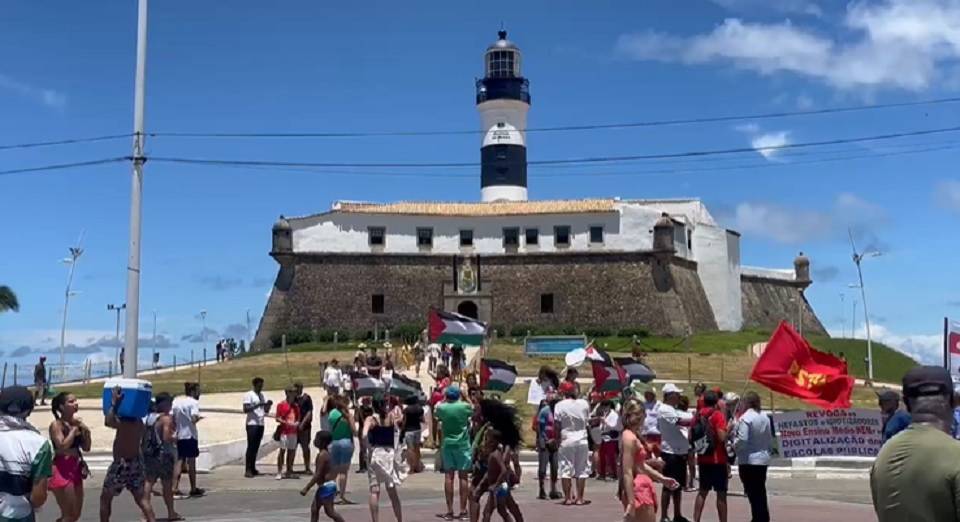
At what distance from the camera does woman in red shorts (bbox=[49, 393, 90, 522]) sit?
898 cm

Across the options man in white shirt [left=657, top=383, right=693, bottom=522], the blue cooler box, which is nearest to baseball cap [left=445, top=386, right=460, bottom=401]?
man in white shirt [left=657, top=383, right=693, bottom=522]

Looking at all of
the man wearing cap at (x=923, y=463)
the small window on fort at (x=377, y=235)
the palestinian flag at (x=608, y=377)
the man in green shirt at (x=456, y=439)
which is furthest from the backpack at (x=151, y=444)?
the small window on fort at (x=377, y=235)

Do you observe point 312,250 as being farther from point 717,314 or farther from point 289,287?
point 717,314

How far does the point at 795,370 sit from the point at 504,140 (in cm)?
5218

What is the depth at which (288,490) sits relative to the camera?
1495 cm

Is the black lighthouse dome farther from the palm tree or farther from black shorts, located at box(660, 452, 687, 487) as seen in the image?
black shorts, located at box(660, 452, 687, 487)

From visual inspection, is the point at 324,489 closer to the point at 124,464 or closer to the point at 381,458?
the point at 381,458

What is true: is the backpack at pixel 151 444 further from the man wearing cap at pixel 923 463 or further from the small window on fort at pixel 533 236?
the small window on fort at pixel 533 236

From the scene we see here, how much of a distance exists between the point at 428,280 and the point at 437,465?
136ft

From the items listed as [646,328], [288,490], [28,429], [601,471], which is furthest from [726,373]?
[28,429]

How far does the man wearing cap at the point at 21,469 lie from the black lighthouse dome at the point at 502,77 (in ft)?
198

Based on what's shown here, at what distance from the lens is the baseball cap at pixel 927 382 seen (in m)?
3.97

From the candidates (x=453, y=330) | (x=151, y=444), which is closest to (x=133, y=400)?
(x=151, y=444)

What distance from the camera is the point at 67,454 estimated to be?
905cm
